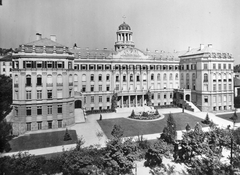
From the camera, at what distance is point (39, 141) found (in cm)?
2977

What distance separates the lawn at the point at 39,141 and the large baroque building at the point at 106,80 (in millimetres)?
3456

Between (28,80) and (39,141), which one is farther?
(28,80)

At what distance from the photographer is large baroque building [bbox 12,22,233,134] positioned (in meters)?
34.9

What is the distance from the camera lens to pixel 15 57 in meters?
34.5

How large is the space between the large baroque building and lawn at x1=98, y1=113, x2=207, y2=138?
7941 mm

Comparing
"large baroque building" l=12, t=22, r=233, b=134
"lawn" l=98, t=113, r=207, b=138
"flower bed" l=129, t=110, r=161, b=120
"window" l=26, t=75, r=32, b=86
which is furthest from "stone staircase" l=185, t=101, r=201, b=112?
"window" l=26, t=75, r=32, b=86

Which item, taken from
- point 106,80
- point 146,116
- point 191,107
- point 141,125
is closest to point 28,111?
point 141,125

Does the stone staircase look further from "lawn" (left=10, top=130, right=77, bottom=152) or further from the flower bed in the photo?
"lawn" (left=10, top=130, right=77, bottom=152)

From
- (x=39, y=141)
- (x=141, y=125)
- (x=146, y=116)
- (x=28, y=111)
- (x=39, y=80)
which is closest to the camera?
(x=39, y=141)

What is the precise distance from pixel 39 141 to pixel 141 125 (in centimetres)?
1946

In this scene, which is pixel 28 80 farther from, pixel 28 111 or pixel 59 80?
pixel 28 111

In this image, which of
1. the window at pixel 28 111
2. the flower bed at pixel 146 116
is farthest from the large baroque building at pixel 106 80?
the flower bed at pixel 146 116

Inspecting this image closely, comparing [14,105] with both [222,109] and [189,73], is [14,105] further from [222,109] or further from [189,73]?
[222,109]

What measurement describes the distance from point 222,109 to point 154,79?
20.9 m
